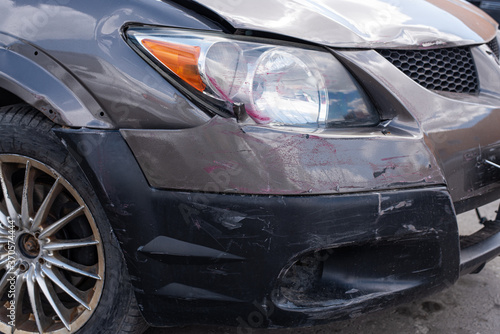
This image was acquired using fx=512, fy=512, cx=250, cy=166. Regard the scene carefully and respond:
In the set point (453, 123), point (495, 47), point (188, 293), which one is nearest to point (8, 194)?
point (188, 293)

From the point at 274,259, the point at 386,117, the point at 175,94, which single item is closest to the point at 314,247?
the point at 274,259

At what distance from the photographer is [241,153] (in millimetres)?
1479

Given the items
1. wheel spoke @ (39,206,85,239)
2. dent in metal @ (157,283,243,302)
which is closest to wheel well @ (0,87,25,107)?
wheel spoke @ (39,206,85,239)

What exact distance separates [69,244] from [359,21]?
1.31 m

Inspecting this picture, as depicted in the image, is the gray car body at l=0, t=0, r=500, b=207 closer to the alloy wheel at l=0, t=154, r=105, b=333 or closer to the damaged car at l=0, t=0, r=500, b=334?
the damaged car at l=0, t=0, r=500, b=334

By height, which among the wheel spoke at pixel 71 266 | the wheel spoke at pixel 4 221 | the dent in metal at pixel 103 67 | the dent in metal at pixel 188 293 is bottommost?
the wheel spoke at pixel 71 266

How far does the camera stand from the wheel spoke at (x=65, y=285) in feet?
6.21

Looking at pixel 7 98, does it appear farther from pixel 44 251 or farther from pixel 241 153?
pixel 241 153

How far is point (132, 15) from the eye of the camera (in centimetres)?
159

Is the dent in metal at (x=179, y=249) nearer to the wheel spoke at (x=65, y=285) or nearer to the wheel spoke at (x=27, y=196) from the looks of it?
the wheel spoke at (x=65, y=285)

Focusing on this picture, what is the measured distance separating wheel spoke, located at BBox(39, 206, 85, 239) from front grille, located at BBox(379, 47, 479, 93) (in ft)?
3.94

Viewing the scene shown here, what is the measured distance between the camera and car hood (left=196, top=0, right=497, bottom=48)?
165 centimetres

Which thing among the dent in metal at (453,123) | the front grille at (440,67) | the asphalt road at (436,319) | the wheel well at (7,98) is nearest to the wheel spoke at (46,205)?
the wheel well at (7,98)

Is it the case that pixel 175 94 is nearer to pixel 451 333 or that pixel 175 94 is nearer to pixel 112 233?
pixel 112 233
